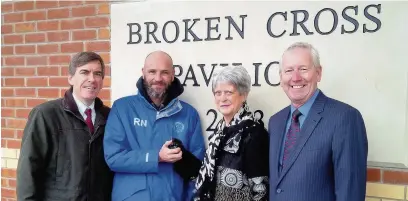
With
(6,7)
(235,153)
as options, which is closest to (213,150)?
(235,153)

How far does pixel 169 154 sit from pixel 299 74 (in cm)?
87

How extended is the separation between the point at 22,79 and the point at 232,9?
2.04 meters

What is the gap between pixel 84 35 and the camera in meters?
3.16

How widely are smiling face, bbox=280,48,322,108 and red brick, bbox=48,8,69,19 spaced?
6.84ft

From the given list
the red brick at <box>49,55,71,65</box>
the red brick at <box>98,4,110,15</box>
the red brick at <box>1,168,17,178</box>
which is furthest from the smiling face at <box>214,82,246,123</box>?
the red brick at <box>1,168,17,178</box>

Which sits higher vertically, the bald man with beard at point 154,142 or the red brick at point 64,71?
the red brick at point 64,71

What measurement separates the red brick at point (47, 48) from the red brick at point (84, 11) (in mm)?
336

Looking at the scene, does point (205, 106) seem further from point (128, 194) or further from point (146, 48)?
point (128, 194)

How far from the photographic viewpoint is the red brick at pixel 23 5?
335 cm

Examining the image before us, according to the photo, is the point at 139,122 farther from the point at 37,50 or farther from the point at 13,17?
the point at 13,17

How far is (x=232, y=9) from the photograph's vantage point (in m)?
2.65

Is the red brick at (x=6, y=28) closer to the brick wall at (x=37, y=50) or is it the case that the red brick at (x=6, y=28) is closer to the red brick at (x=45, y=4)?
the brick wall at (x=37, y=50)

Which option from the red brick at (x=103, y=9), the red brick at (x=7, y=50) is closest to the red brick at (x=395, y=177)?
the red brick at (x=103, y=9)

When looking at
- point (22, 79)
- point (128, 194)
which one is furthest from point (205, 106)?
point (22, 79)
